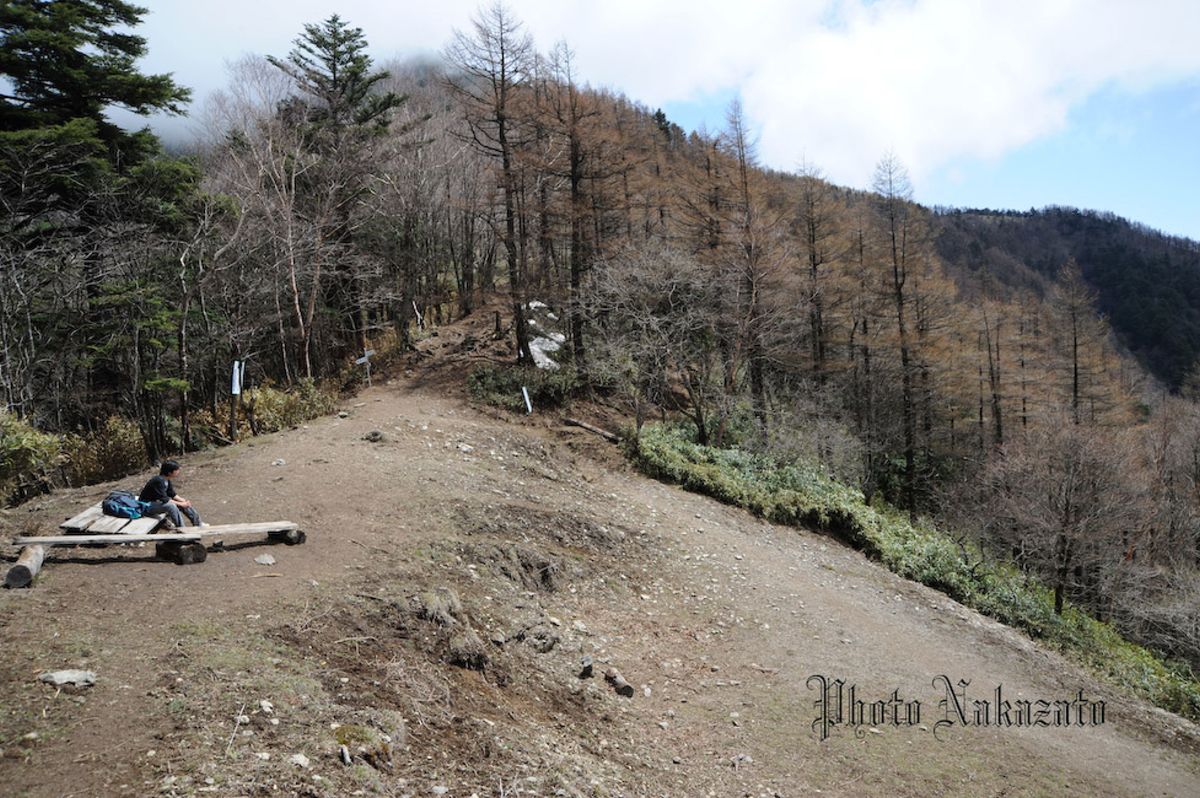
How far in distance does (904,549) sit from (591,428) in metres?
8.16

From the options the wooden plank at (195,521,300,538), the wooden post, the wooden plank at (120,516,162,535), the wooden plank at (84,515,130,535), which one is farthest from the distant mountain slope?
the wooden post

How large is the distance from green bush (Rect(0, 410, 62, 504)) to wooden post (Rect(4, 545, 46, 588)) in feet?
16.8

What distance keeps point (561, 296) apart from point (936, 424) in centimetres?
2154

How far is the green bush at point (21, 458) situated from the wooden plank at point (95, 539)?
4749mm

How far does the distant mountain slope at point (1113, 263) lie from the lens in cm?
8056

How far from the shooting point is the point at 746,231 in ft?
63.9

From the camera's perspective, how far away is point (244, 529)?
735cm

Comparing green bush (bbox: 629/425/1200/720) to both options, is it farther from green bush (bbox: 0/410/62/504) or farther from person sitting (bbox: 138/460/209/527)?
green bush (bbox: 0/410/62/504)

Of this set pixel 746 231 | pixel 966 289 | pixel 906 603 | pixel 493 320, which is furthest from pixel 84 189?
pixel 966 289

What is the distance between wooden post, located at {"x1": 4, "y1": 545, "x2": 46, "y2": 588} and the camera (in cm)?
578

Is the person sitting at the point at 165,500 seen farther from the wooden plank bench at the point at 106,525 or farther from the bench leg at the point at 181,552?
the bench leg at the point at 181,552

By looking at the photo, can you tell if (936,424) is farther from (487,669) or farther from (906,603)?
(487,669)

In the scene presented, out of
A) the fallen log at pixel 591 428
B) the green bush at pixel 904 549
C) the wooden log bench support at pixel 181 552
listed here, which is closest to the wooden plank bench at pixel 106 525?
the wooden log bench support at pixel 181 552

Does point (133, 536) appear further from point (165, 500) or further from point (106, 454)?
point (106, 454)
